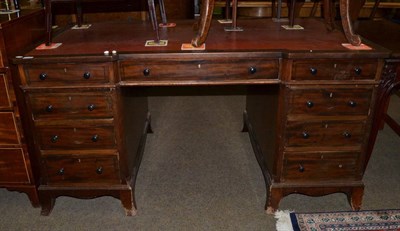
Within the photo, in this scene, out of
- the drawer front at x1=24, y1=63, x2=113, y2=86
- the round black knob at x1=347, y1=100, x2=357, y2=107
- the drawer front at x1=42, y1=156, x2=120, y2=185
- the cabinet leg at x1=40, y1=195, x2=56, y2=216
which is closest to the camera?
the drawer front at x1=24, y1=63, x2=113, y2=86

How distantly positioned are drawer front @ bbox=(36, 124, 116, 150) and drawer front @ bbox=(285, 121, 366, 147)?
924 millimetres

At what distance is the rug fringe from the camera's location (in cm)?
189

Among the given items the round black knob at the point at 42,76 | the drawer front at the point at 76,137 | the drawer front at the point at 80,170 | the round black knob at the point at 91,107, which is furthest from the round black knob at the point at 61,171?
the round black knob at the point at 42,76

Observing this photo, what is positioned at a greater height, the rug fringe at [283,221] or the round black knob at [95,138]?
the round black knob at [95,138]

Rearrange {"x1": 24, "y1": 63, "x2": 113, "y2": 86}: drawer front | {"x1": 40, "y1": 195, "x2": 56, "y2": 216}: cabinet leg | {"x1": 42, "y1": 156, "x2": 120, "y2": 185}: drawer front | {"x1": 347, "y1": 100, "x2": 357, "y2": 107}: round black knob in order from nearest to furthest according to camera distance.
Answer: {"x1": 24, "y1": 63, "x2": 113, "y2": 86}: drawer front → {"x1": 347, "y1": 100, "x2": 357, "y2": 107}: round black knob → {"x1": 42, "y1": 156, "x2": 120, "y2": 185}: drawer front → {"x1": 40, "y1": 195, "x2": 56, "y2": 216}: cabinet leg

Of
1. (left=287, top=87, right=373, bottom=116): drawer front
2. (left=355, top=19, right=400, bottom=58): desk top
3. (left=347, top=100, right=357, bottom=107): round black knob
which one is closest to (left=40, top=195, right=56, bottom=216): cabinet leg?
(left=287, top=87, right=373, bottom=116): drawer front

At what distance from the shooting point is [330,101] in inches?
68.4

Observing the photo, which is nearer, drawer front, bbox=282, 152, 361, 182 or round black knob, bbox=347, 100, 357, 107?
round black knob, bbox=347, 100, 357, 107

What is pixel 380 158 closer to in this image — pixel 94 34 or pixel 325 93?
pixel 325 93

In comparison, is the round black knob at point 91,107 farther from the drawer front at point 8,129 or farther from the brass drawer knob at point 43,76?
the drawer front at point 8,129

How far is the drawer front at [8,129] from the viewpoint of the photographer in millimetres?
1781

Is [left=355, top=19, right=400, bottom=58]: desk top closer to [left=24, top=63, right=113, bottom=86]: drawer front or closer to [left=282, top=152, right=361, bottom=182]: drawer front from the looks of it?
[left=282, top=152, right=361, bottom=182]: drawer front

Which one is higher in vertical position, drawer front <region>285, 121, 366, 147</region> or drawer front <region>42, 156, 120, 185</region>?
drawer front <region>285, 121, 366, 147</region>

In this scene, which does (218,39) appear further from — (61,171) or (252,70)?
(61,171)
